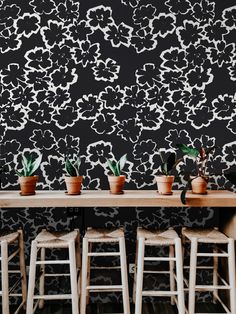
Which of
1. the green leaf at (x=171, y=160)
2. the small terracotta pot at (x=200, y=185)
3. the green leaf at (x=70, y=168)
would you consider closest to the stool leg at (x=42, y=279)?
the green leaf at (x=70, y=168)

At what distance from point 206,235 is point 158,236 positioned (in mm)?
395

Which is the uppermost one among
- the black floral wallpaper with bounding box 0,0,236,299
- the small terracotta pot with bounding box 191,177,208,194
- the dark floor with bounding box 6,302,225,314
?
the black floral wallpaper with bounding box 0,0,236,299

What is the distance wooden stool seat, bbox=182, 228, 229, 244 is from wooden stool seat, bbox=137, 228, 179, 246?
0.42ft

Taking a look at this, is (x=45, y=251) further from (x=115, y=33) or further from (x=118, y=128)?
(x=115, y=33)

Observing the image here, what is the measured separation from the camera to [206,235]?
287 centimetres

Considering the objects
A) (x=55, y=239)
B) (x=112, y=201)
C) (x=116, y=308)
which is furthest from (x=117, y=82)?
(x=116, y=308)

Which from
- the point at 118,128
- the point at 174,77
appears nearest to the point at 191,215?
the point at 118,128

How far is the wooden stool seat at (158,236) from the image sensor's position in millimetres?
A: 2682

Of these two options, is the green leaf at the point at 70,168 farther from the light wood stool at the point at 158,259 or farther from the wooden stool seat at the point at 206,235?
the wooden stool seat at the point at 206,235

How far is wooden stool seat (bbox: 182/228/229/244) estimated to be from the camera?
107 inches

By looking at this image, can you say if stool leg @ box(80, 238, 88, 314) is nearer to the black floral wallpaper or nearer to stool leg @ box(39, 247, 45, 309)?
stool leg @ box(39, 247, 45, 309)

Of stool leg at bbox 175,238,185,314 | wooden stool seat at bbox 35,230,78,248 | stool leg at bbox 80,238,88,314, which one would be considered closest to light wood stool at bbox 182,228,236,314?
stool leg at bbox 175,238,185,314

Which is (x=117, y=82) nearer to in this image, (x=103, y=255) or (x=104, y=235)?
(x=104, y=235)

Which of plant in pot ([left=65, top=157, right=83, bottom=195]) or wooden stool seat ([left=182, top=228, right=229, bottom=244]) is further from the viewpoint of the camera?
plant in pot ([left=65, top=157, right=83, bottom=195])
